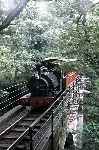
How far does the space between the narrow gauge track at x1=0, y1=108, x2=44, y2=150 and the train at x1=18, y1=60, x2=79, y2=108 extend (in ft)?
2.05

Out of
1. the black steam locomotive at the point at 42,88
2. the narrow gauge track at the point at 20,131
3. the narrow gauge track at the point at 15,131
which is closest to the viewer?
the narrow gauge track at the point at 20,131

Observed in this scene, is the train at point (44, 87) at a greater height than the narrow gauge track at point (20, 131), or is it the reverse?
the train at point (44, 87)

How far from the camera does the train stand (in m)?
14.5

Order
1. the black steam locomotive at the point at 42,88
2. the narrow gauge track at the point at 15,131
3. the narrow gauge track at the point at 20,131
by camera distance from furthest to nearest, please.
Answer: the black steam locomotive at the point at 42,88
the narrow gauge track at the point at 15,131
the narrow gauge track at the point at 20,131

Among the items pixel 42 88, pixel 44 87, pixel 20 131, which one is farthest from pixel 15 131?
pixel 44 87

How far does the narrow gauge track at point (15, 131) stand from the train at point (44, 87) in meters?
0.62

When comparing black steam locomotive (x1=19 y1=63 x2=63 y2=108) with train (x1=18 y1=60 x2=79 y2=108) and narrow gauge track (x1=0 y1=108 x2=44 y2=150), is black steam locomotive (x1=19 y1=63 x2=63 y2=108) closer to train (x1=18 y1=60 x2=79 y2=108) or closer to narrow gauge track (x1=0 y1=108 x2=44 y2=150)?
train (x1=18 y1=60 x2=79 y2=108)

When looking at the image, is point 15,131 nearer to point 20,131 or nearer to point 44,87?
point 20,131

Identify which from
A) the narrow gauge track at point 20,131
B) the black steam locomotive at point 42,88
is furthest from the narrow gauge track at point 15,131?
the black steam locomotive at point 42,88

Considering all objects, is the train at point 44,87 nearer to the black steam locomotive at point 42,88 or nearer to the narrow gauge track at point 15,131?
the black steam locomotive at point 42,88

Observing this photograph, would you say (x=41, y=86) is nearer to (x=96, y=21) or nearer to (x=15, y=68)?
(x=96, y=21)

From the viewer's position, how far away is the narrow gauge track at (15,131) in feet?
33.0

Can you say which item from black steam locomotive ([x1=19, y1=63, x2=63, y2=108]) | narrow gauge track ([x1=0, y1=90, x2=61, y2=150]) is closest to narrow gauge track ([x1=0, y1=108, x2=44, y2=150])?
narrow gauge track ([x1=0, y1=90, x2=61, y2=150])

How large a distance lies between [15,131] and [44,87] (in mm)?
3903
